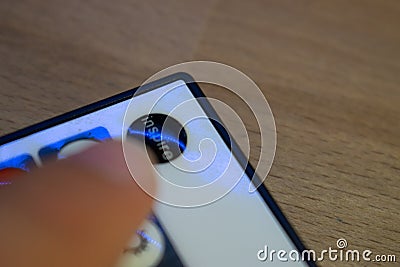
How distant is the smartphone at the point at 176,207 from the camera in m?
0.27

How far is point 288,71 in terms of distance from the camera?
13.5 inches

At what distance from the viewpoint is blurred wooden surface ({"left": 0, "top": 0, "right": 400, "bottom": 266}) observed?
0.98ft

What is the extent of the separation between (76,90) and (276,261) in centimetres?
14

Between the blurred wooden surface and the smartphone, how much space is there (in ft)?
0.04

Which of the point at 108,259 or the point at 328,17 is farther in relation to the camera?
the point at 328,17

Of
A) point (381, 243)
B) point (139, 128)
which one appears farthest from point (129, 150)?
point (381, 243)

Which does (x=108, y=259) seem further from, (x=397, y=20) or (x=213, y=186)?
(x=397, y=20)

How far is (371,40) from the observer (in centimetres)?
36

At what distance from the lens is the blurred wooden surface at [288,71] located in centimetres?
30

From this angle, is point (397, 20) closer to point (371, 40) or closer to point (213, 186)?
point (371, 40)

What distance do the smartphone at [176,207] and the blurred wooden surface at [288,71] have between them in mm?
11

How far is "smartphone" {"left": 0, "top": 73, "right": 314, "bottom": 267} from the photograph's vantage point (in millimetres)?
270

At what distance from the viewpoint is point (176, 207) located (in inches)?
11.1

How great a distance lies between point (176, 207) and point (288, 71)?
112 mm
